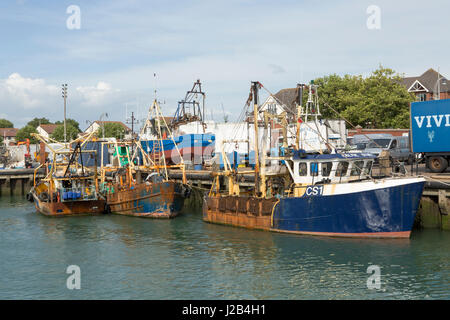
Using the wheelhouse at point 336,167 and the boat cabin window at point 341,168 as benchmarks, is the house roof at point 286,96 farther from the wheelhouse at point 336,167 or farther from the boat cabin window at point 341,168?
the boat cabin window at point 341,168

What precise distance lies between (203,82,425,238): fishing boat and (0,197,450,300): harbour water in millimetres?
622

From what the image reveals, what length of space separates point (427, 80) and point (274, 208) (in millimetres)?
72734

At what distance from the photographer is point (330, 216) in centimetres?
2348

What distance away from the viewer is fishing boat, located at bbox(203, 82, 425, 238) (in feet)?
73.0

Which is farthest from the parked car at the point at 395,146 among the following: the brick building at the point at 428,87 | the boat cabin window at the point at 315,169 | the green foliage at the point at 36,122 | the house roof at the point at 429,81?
the green foliage at the point at 36,122

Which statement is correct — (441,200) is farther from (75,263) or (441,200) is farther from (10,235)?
(10,235)

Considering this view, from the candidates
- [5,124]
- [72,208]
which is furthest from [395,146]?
[5,124]

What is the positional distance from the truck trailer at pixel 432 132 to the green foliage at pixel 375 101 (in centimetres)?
3168

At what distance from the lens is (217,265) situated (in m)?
20.3

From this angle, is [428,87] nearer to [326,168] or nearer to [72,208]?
[326,168]

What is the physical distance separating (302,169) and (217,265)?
24.7 feet

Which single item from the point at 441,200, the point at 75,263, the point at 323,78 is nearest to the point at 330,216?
the point at 441,200

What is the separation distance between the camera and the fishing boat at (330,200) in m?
22.2
